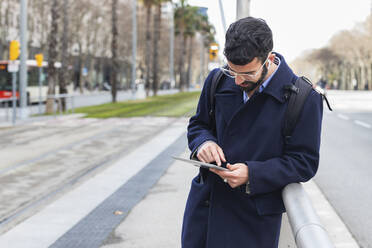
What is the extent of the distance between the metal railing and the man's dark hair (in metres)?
0.50

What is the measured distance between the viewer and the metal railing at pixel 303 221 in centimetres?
173

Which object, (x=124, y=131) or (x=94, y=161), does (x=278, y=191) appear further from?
(x=124, y=131)

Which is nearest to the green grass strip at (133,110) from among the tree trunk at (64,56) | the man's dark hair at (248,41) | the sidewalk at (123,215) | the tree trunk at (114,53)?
the tree trunk at (64,56)

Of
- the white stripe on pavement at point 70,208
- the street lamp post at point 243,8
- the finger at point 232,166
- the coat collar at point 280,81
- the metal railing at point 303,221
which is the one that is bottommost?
the white stripe on pavement at point 70,208

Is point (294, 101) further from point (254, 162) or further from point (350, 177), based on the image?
point (350, 177)

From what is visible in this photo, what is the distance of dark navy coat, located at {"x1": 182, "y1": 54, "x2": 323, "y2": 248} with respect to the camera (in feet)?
7.28

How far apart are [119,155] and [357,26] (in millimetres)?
88615

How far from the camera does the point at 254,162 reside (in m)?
2.22

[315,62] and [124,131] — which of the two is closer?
[124,131]

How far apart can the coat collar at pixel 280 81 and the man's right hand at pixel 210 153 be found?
0.97ft

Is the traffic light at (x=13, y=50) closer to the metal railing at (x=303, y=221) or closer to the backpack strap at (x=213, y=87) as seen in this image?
the backpack strap at (x=213, y=87)

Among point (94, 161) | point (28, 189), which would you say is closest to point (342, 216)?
point (28, 189)

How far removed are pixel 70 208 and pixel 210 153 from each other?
450 cm

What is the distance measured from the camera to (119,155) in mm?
11125
